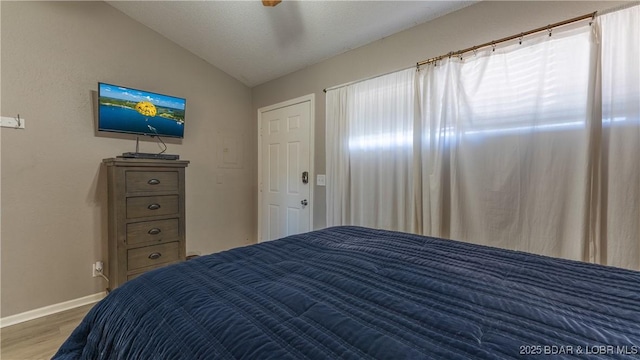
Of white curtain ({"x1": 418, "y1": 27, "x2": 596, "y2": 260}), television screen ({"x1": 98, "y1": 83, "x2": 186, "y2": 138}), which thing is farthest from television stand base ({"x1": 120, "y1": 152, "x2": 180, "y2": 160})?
white curtain ({"x1": 418, "y1": 27, "x2": 596, "y2": 260})

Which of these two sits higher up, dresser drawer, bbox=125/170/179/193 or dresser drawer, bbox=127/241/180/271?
dresser drawer, bbox=125/170/179/193

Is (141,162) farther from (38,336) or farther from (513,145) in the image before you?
(513,145)

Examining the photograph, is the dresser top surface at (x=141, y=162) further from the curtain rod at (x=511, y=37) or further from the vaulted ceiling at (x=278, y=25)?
the curtain rod at (x=511, y=37)

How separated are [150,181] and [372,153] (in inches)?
80.7

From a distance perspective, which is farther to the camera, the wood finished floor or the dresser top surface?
the dresser top surface

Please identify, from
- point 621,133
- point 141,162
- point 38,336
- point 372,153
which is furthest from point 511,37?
point 38,336

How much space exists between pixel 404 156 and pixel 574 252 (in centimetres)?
127

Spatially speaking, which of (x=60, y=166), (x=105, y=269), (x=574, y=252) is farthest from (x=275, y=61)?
(x=574, y=252)

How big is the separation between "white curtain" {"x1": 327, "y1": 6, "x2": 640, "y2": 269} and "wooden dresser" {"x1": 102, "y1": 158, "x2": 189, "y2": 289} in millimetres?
1852

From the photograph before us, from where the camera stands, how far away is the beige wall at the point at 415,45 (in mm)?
1822

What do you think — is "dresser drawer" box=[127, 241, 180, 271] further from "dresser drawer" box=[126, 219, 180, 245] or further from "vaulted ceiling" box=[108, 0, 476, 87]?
"vaulted ceiling" box=[108, 0, 476, 87]

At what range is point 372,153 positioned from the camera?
2.64 meters

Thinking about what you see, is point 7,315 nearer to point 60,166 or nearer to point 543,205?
point 60,166

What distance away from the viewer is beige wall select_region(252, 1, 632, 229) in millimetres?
1822
